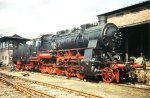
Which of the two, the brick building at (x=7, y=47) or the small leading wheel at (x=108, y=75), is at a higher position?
the brick building at (x=7, y=47)

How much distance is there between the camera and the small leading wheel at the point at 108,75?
Answer: 13.7 m

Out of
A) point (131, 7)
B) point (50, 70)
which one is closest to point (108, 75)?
point (50, 70)

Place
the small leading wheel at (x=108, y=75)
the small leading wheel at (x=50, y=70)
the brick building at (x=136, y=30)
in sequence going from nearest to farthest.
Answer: the small leading wheel at (x=108, y=75)
the brick building at (x=136, y=30)
the small leading wheel at (x=50, y=70)

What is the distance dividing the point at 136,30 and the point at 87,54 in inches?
238

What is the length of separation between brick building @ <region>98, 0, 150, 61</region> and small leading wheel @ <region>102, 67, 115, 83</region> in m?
4.97

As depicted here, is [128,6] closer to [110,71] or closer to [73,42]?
[73,42]

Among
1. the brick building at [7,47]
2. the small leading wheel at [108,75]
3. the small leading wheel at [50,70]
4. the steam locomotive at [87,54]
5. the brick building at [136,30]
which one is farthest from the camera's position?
the brick building at [7,47]

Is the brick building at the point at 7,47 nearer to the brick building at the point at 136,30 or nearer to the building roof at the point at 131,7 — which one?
the building roof at the point at 131,7

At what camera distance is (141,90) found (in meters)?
11.1

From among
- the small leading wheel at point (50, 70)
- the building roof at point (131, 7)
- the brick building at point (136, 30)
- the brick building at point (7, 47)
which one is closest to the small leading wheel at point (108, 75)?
the brick building at point (136, 30)

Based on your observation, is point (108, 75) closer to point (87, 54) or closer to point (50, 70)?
point (87, 54)

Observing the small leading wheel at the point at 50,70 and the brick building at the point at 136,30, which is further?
the small leading wheel at the point at 50,70

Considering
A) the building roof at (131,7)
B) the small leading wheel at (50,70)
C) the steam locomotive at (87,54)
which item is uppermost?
the building roof at (131,7)

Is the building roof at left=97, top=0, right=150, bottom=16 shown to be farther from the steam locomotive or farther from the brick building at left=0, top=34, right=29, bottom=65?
the brick building at left=0, top=34, right=29, bottom=65
